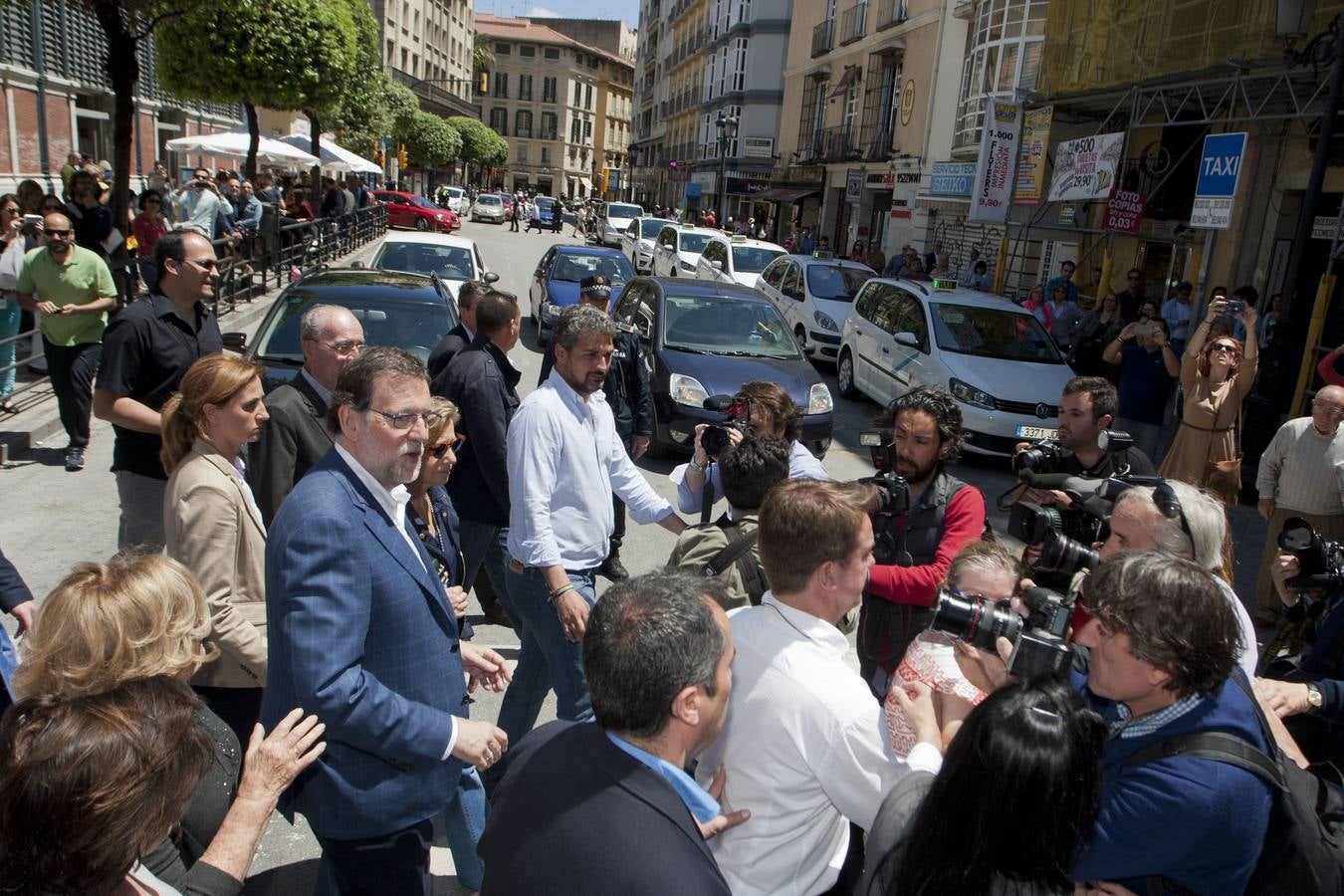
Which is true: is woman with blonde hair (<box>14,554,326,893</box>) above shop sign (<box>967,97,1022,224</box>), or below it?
below

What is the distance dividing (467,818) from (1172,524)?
2.30 meters

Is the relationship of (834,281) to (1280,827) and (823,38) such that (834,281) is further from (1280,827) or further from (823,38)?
(823,38)

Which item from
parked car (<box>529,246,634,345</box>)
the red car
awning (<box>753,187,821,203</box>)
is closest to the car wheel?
parked car (<box>529,246,634,345</box>)

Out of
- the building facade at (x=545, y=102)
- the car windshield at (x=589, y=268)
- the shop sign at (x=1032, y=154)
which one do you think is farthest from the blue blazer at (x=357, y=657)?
the building facade at (x=545, y=102)

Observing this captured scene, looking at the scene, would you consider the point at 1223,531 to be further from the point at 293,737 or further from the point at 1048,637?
the point at 293,737

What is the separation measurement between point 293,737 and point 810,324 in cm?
1222

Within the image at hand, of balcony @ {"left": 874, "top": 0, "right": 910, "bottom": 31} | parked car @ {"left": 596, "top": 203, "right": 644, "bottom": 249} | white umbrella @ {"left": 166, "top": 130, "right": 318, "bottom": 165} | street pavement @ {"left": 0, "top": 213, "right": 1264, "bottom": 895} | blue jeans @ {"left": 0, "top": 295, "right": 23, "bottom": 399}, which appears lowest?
street pavement @ {"left": 0, "top": 213, "right": 1264, "bottom": 895}

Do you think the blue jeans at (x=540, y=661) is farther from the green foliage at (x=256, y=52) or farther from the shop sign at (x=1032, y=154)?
the shop sign at (x=1032, y=154)

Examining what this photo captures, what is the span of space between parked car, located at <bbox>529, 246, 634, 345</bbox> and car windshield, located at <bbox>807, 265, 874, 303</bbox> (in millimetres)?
2865

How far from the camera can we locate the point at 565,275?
14.4 m

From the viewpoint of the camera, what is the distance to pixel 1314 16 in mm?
10359

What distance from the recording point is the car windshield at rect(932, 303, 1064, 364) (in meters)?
10.1

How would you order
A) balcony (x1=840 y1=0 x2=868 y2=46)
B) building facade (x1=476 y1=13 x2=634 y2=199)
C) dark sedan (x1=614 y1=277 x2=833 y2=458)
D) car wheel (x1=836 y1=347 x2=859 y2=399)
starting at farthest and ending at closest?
1. building facade (x1=476 y1=13 x2=634 y2=199)
2. balcony (x1=840 y1=0 x2=868 y2=46)
3. car wheel (x1=836 y1=347 x2=859 y2=399)
4. dark sedan (x1=614 y1=277 x2=833 y2=458)

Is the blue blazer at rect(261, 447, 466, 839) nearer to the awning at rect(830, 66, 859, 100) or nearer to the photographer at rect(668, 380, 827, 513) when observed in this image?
the photographer at rect(668, 380, 827, 513)
